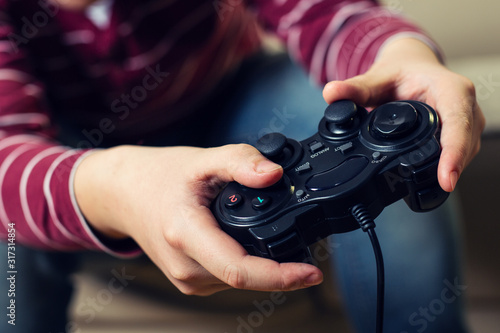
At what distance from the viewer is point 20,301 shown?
61 centimetres

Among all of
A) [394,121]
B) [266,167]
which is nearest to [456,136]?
[394,121]

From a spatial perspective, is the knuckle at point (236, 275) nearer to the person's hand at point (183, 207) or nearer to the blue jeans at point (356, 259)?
the person's hand at point (183, 207)

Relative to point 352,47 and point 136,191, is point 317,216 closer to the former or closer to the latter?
point 136,191

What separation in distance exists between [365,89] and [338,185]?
0.34ft

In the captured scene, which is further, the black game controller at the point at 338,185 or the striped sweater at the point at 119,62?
the striped sweater at the point at 119,62

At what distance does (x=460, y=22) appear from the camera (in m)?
1.02

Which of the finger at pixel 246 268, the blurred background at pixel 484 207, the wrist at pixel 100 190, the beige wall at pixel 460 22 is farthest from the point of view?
the beige wall at pixel 460 22

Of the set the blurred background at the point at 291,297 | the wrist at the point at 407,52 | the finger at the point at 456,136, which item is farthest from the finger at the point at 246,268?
the blurred background at the point at 291,297

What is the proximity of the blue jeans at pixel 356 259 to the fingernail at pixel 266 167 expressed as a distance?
18 cm

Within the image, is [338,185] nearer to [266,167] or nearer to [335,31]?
[266,167]

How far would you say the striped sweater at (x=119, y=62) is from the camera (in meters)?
0.53

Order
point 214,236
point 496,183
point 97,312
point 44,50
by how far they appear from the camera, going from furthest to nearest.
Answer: point 97,312 < point 496,183 < point 44,50 < point 214,236

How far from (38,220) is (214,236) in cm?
23

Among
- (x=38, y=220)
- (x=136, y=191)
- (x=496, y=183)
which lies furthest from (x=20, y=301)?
(x=496, y=183)
